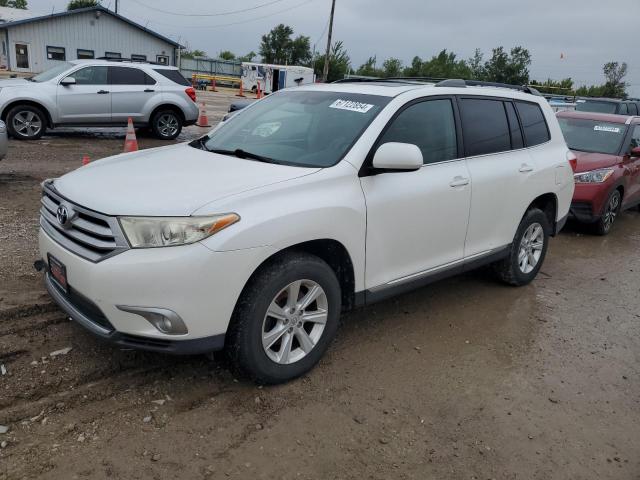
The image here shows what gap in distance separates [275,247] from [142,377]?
120 centimetres

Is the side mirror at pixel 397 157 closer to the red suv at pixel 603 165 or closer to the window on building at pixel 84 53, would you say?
the red suv at pixel 603 165

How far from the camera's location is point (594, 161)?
25.8ft

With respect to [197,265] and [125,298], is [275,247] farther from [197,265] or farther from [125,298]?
[125,298]

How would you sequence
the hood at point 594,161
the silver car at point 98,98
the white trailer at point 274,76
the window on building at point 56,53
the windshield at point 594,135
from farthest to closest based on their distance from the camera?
1. the white trailer at point 274,76
2. the window on building at point 56,53
3. the silver car at point 98,98
4. the windshield at point 594,135
5. the hood at point 594,161

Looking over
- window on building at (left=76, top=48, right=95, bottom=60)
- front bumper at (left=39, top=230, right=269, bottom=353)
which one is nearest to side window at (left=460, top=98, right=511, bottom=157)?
front bumper at (left=39, top=230, right=269, bottom=353)

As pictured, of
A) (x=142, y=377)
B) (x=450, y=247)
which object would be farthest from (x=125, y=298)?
(x=450, y=247)

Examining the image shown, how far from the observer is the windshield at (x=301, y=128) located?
3.63 metres

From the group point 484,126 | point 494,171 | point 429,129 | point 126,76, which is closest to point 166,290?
point 429,129

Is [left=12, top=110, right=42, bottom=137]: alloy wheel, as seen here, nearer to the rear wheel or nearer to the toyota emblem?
the toyota emblem

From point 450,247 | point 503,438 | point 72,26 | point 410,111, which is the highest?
point 72,26

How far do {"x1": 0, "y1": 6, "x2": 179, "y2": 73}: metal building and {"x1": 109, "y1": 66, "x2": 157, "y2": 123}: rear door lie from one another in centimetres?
2741

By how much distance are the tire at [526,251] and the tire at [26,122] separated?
10.0m

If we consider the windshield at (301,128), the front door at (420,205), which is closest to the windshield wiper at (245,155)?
the windshield at (301,128)

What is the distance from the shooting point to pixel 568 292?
5.52 meters
